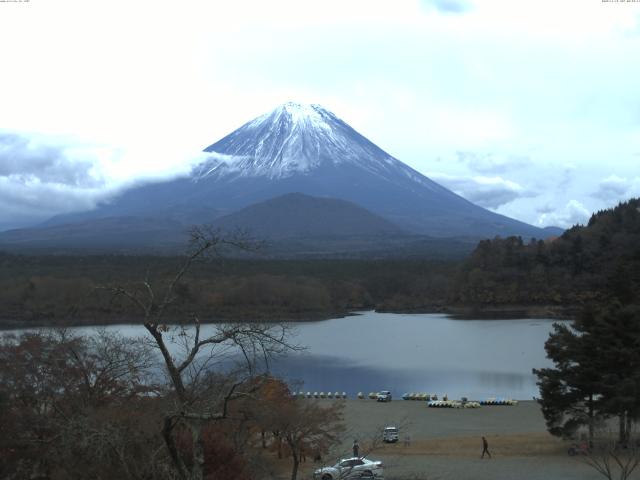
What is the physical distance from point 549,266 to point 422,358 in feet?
95.3

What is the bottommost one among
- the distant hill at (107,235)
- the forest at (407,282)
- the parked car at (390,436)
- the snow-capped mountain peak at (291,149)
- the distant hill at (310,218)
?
the parked car at (390,436)

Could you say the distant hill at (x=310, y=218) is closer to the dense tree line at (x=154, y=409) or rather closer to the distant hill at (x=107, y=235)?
the distant hill at (x=107, y=235)

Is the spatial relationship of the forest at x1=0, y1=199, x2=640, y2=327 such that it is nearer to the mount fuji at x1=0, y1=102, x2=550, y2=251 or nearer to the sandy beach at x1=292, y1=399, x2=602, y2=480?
the sandy beach at x1=292, y1=399, x2=602, y2=480

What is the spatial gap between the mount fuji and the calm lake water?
105788 millimetres

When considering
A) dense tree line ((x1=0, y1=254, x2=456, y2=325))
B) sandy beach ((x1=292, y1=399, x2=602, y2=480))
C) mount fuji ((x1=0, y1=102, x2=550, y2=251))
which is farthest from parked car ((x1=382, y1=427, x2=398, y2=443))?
mount fuji ((x1=0, y1=102, x2=550, y2=251))

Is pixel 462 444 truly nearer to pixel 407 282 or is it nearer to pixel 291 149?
pixel 407 282

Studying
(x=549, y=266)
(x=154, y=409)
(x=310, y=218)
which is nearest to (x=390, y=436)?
(x=154, y=409)

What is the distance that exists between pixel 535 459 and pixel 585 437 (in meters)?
1.17

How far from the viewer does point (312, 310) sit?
52.8m

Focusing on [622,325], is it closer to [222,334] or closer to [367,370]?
[222,334]

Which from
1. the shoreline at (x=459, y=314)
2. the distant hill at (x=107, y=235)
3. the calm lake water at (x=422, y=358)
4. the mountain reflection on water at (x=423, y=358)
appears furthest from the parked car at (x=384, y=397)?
the distant hill at (x=107, y=235)

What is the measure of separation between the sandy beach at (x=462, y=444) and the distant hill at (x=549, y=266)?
116ft

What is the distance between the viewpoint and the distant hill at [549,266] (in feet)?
Answer: 178

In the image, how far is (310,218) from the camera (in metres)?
131
